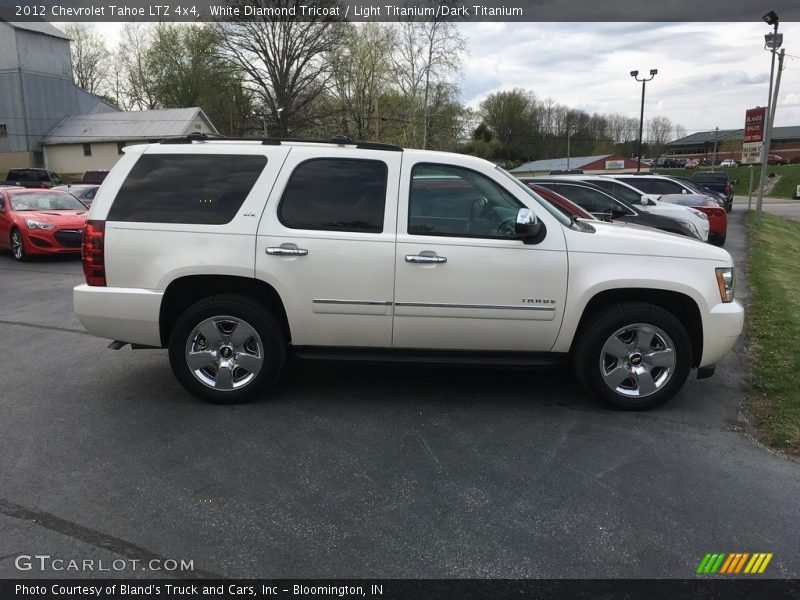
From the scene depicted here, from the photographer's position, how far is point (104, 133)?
50.1 metres

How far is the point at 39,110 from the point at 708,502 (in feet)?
194

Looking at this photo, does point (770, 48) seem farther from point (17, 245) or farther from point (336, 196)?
point (17, 245)

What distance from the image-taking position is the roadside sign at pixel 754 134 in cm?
2128

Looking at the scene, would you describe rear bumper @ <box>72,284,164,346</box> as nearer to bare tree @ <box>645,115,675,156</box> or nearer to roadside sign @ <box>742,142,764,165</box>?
roadside sign @ <box>742,142,764,165</box>

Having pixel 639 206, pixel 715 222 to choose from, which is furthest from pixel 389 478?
pixel 715 222

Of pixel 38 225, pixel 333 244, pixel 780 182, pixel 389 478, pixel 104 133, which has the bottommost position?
pixel 389 478

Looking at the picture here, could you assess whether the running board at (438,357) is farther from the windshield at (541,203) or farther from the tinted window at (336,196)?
the windshield at (541,203)

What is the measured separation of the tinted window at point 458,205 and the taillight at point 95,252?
7.54 ft

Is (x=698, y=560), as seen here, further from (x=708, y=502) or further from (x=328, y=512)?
(x=328, y=512)

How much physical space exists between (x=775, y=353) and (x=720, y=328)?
82.8 inches

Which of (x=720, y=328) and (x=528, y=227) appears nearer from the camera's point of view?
(x=528, y=227)

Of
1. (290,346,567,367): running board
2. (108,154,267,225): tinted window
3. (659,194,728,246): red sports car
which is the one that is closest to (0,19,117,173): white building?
(659,194,728,246): red sports car

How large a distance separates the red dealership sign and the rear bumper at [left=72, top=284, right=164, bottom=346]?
22497 mm
